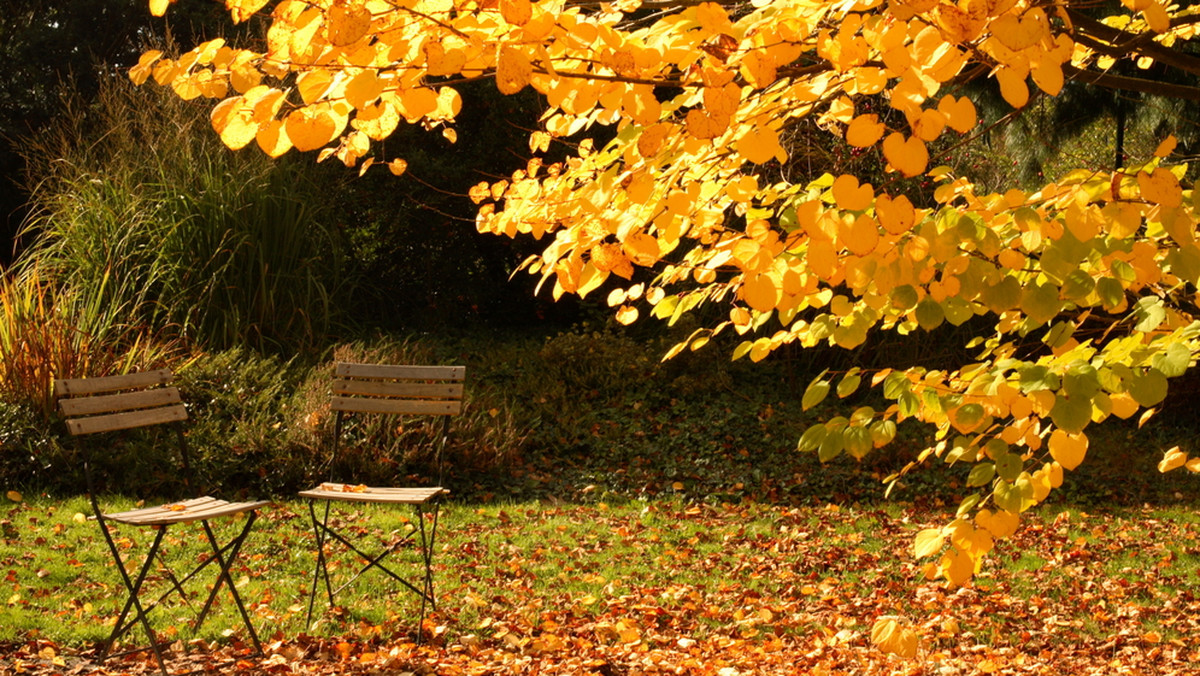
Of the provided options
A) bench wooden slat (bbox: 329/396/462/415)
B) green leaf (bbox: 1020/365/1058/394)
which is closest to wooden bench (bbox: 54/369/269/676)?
bench wooden slat (bbox: 329/396/462/415)

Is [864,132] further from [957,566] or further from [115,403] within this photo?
[115,403]

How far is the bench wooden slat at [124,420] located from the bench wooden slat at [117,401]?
26 mm

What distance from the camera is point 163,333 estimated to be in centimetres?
702

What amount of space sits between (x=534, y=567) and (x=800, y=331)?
2.57 m

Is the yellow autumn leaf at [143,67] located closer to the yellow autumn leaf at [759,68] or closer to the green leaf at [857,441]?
the yellow autumn leaf at [759,68]

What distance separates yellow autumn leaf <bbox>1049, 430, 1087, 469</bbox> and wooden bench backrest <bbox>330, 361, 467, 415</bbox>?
8.34ft

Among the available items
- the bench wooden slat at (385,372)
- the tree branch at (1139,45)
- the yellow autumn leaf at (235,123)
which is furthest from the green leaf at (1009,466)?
the bench wooden slat at (385,372)

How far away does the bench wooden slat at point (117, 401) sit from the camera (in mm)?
3331

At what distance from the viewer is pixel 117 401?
354 cm

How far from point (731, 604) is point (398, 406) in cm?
161

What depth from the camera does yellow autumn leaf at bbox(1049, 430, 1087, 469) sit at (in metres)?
1.67

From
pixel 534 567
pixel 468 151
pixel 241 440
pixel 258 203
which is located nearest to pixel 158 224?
pixel 258 203

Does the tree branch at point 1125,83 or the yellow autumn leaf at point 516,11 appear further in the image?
the tree branch at point 1125,83

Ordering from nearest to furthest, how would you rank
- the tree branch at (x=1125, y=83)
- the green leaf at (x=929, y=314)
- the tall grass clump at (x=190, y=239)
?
the green leaf at (x=929, y=314) < the tree branch at (x=1125, y=83) < the tall grass clump at (x=190, y=239)
